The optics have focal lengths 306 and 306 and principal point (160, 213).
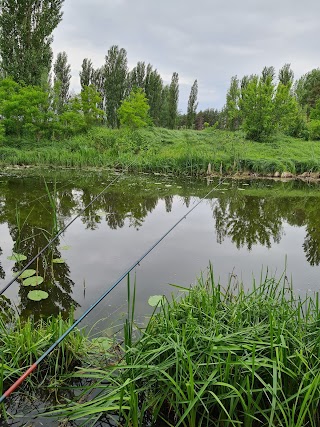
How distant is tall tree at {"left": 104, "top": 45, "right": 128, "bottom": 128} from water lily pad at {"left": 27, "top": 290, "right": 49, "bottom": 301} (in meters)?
22.1

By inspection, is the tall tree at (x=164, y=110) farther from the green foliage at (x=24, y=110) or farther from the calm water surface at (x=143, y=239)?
the calm water surface at (x=143, y=239)

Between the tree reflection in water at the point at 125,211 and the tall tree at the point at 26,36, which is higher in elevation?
the tall tree at the point at 26,36

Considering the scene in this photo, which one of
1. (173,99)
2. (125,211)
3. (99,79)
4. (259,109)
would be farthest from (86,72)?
(125,211)

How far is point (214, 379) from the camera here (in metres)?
1.48

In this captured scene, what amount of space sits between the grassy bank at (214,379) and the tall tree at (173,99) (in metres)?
25.7

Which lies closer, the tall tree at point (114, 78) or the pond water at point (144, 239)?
the pond water at point (144, 239)

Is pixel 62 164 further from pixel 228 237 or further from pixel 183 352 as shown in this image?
pixel 183 352

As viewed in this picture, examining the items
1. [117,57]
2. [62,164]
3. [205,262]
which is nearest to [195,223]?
[205,262]

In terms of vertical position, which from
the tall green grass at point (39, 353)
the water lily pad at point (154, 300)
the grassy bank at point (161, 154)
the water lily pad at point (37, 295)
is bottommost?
the water lily pad at point (37, 295)

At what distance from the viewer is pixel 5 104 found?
12.3 metres

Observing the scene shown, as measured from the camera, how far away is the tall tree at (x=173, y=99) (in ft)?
83.7

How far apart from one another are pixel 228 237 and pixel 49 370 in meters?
3.86

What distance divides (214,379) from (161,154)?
12.3 m

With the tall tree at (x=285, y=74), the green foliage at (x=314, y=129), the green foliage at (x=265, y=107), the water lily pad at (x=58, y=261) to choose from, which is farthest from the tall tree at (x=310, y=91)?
the water lily pad at (x=58, y=261)
